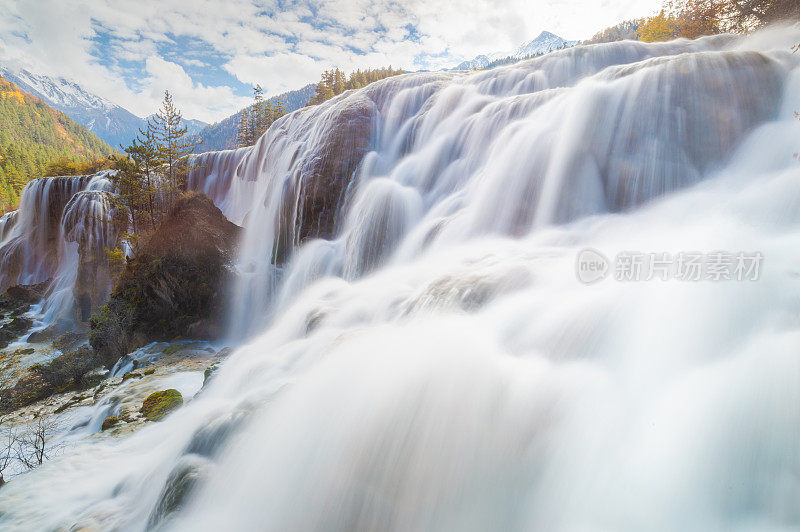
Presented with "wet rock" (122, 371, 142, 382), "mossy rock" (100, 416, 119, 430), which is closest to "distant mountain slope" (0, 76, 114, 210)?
"wet rock" (122, 371, 142, 382)

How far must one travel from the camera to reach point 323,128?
1465cm

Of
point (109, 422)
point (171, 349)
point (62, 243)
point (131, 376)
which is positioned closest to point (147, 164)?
point (62, 243)

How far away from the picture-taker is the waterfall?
58.2ft

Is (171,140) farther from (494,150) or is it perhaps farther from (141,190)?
(494,150)

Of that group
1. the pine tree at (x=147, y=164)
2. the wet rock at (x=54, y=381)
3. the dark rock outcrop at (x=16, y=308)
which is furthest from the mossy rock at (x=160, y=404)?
the dark rock outcrop at (x=16, y=308)

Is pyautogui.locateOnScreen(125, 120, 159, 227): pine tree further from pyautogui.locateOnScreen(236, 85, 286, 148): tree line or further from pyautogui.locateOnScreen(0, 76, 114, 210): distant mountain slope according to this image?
pyautogui.locateOnScreen(0, 76, 114, 210): distant mountain slope

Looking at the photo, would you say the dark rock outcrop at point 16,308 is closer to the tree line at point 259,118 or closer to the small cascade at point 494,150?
the small cascade at point 494,150

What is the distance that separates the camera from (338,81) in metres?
52.6

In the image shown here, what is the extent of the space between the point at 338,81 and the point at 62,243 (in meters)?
43.4

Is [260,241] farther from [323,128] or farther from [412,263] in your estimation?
[412,263]

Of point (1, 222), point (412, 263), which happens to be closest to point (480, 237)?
point (412, 263)

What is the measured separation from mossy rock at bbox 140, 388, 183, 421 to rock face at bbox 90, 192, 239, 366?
444cm

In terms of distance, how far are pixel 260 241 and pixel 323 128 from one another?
5641 millimetres

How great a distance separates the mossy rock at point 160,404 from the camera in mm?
6828
